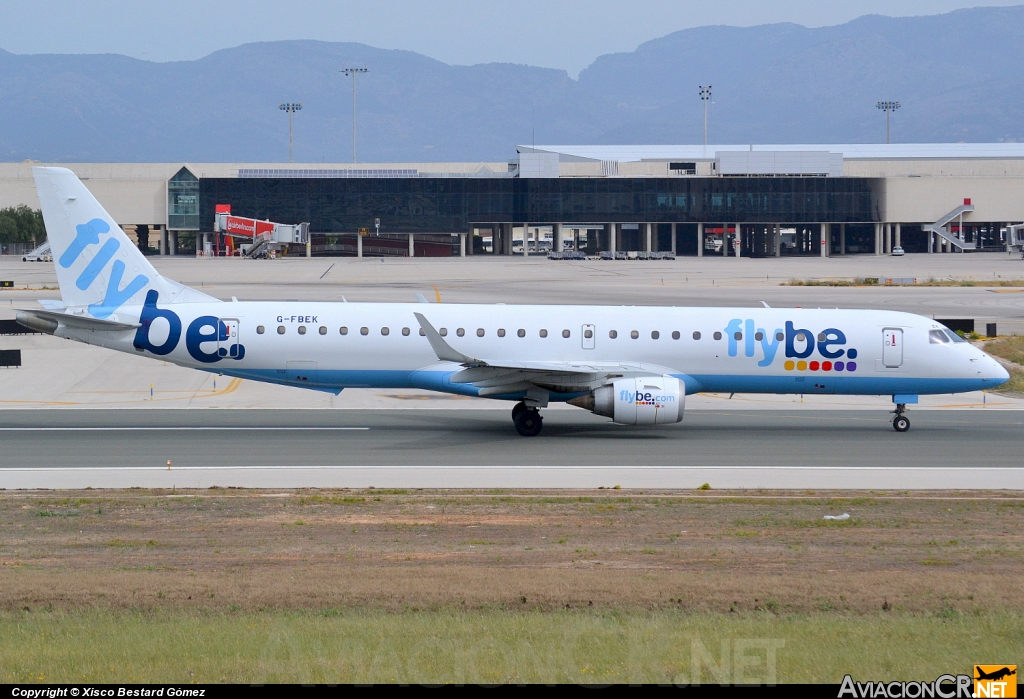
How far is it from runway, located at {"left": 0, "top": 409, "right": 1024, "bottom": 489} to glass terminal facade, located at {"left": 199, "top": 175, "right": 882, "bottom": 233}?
4547 inches

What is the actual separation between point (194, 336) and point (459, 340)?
23.9 ft

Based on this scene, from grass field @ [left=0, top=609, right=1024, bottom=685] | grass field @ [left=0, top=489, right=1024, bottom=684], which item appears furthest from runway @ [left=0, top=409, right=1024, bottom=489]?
grass field @ [left=0, top=609, right=1024, bottom=685]

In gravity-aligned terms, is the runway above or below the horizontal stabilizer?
below

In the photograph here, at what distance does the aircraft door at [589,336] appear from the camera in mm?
30906

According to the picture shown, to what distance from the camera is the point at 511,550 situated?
17016mm

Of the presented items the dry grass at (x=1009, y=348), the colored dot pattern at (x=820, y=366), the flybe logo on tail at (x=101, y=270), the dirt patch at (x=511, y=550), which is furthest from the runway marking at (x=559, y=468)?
the dry grass at (x=1009, y=348)

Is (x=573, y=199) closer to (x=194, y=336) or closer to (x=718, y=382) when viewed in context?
(x=718, y=382)

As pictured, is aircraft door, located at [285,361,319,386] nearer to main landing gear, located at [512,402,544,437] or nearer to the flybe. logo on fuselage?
main landing gear, located at [512,402,544,437]

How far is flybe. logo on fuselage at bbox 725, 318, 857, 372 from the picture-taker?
1214 inches

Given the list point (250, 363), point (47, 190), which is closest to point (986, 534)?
point (250, 363)

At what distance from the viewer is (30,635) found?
11.4m

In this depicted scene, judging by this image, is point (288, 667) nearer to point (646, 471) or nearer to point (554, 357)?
point (646, 471)

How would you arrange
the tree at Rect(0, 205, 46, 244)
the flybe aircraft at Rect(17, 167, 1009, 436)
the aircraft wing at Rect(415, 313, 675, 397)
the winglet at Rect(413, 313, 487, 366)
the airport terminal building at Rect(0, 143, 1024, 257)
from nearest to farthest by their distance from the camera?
the winglet at Rect(413, 313, 487, 366) < the aircraft wing at Rect(415, 313, 675, 397) < the flybe aircraft at Rect(17, 167, 1009, 436) < the tree at Rect(0, 205, 46, 244) < the airport terminal building at Rect(0, 143, 1024, 257)

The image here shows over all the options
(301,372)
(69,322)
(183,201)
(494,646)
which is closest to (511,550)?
(494,646)
